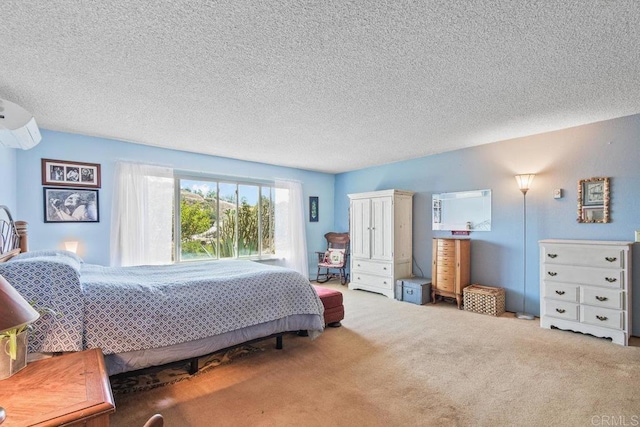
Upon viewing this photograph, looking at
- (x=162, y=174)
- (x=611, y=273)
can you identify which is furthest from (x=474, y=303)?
(x=162, y=174)

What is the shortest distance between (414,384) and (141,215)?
4009 mm

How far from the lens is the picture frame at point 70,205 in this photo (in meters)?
3.72

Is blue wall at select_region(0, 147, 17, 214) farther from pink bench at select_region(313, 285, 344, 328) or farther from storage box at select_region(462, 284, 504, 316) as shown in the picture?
storage box at select_region(462, 284, 504, 316)

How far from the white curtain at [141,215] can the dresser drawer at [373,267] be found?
3.12m

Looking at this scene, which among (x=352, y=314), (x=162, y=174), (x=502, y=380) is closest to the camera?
(x=502, y=380)

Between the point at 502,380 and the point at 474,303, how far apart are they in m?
1.94

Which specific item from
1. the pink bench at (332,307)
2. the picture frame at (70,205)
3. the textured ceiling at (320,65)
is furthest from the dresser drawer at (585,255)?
the picture frame at (70,205)

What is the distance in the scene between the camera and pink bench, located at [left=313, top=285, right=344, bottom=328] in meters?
3.40

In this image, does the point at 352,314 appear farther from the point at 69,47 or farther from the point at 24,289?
the point at 69,47

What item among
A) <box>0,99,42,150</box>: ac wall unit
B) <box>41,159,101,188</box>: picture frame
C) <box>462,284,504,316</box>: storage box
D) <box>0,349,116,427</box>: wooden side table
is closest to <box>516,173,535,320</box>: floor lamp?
<box>462,284,504,316</box>: storage box

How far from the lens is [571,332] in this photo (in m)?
3.30

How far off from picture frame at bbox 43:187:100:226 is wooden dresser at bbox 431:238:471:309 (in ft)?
15.8

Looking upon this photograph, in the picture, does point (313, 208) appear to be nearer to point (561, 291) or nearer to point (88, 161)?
point (88, 161)

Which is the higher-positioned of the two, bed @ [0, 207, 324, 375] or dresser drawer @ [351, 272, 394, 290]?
bed @ [0, 207, 324, 375]
